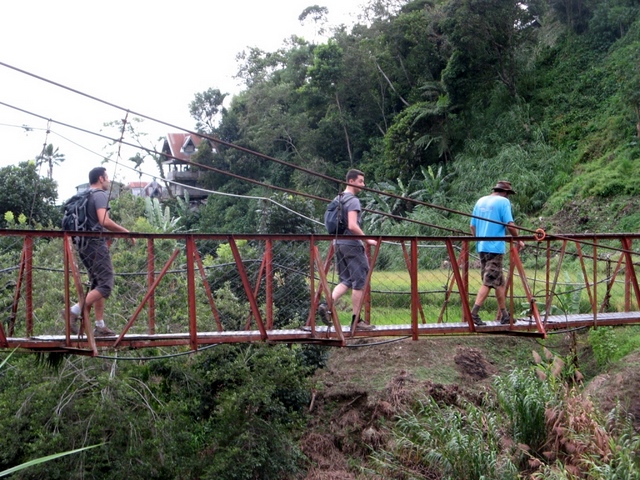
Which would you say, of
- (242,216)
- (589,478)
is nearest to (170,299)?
(589,478)

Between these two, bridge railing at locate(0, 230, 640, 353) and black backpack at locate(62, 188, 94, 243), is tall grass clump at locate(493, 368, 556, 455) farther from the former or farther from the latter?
black backpack at locate(62, 188, 94, 243)

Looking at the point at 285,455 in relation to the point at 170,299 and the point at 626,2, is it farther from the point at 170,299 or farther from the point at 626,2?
the point at 626,2

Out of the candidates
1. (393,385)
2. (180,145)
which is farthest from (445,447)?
(180,145)

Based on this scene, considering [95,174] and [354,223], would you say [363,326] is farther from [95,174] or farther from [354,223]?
[95,174]

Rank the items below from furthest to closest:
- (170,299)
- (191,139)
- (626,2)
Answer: (191,139) < (626,2) < (170,299)

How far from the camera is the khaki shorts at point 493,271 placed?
6.36 m

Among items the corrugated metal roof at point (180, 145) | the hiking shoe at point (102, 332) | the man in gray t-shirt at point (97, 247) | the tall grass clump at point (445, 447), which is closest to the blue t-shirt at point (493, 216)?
the tall grass clump at point (445, 447)

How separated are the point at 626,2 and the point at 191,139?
2567 centimetres

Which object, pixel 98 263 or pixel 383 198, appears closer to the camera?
pixel 98 263

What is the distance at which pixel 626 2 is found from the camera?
2238 cm

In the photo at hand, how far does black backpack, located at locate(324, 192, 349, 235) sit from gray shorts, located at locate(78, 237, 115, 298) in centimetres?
177

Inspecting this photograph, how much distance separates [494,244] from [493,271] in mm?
238

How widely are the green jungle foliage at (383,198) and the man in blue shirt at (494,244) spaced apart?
0.66 m

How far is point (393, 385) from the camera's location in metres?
9.95
